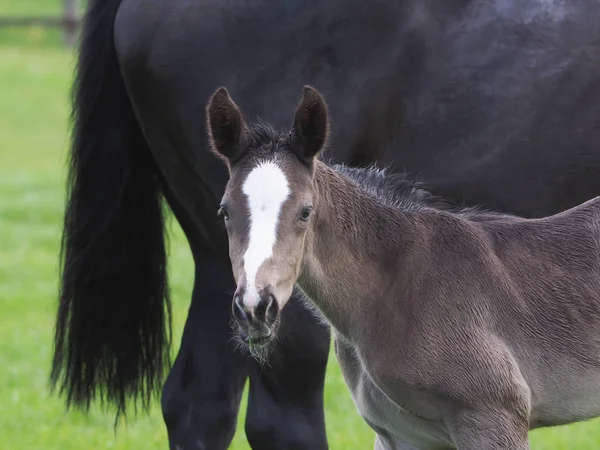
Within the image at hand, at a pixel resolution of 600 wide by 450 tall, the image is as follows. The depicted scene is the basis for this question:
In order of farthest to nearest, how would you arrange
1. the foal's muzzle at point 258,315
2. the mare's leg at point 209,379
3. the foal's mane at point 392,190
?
the mare's leg at point 209,379 < the foal's mane at point 392,190 < the foal's muzzle at point 258,315

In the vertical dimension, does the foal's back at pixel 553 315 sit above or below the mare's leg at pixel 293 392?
above

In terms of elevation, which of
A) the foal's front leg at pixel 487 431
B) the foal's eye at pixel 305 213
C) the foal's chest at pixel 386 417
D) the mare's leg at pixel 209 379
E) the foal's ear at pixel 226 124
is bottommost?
the mare's leg at pixel 209 379

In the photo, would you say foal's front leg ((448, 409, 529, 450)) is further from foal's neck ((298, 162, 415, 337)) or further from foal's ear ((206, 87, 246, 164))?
foal's ear ((206, 87, 246, 164))

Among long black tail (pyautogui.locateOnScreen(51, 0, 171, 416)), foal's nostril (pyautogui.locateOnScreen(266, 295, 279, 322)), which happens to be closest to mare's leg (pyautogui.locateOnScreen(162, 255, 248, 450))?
long black tail (pyautogui.locateOnScreen(51, 0, 171, 416))

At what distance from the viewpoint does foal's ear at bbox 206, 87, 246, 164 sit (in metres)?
3.35

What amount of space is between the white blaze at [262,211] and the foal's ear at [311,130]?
125 mm

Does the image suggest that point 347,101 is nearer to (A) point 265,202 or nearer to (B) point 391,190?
(B) point 391,190

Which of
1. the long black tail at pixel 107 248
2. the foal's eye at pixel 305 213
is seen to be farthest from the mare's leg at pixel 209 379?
the foal's eye at pixel 305 213

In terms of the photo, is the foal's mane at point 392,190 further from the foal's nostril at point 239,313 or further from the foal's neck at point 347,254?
the foal's nostril at point 239,313

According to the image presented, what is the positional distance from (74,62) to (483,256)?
200 centimetres

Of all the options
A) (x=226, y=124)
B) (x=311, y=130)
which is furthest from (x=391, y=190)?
(x=226, y=124)

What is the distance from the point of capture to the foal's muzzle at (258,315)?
9.68 ft

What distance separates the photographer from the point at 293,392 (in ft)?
13.9

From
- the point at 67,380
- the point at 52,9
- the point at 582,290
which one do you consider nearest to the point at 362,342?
the point at 582,290
